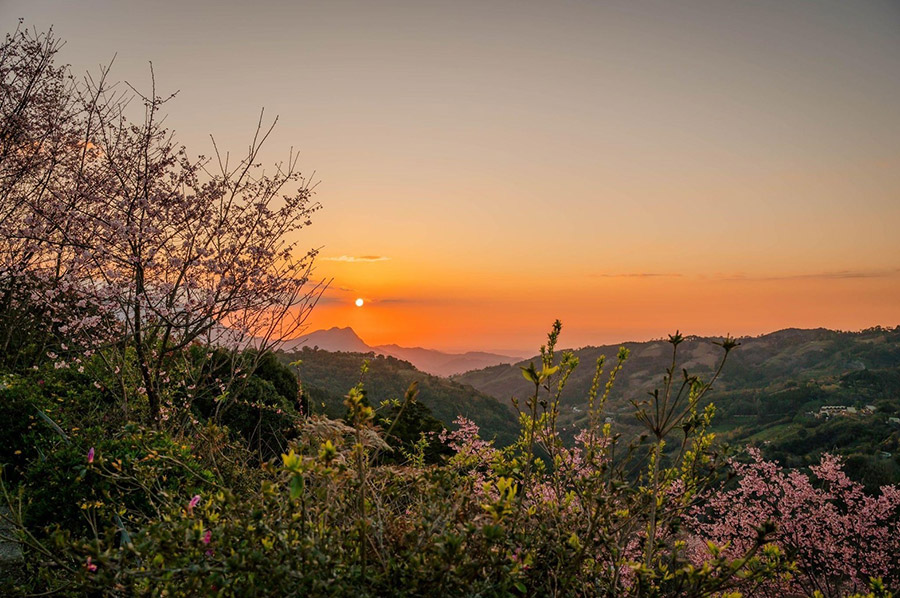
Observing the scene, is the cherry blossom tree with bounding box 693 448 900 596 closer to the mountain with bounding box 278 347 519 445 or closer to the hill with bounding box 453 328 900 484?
the hill with bounding box 453 328 900 484

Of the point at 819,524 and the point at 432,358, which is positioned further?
the point at 432,358

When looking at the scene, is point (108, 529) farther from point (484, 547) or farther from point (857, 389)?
point (857, 389)

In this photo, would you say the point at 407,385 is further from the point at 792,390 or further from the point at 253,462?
the point at 792,390

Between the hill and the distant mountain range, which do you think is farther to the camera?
the distant mountain range

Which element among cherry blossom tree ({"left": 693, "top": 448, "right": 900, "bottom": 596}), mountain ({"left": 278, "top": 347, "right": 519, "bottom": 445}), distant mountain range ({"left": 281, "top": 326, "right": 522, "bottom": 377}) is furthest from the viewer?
distant mountain range ({"left": 281, "top": 326, "right": 522, "bottom": 377})

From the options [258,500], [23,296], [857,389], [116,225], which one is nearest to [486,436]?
[23,296]

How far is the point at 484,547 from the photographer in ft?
6.16

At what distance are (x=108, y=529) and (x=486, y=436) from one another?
30.5 m

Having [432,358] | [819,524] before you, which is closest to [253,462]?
[819,524]

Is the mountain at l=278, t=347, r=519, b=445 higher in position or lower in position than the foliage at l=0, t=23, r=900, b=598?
lower

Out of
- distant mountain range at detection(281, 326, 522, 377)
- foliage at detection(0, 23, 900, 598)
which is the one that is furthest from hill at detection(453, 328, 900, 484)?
distant mountain range at detection(281, 326, 522, 377)

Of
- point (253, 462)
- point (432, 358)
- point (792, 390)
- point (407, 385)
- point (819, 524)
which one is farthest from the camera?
point (432, 358)

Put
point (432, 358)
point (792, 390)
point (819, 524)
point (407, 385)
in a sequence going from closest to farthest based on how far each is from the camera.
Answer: point (819, 524) < point (407, 385) < point (792, 390) < point (432, 358)

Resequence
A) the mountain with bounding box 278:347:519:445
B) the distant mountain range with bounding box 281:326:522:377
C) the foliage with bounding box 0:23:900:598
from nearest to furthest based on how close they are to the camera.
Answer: the foliage with bounding box 0:23:900:598, the mountain with bounding box 278:347:519:445, the distant mountain range with bounding box 281:326:522:377
